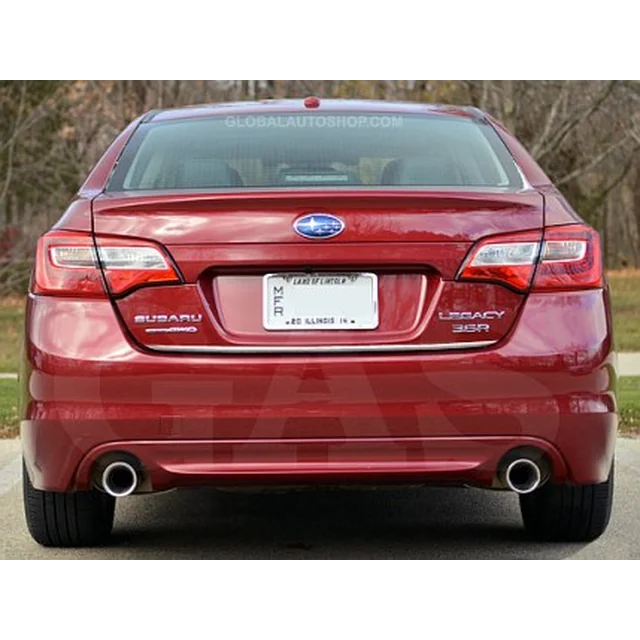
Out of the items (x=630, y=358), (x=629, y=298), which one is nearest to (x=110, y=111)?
(x=629, y=298)

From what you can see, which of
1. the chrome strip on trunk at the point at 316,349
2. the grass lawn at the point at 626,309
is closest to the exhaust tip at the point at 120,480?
the chrome strip on trunk at the point at 316,349

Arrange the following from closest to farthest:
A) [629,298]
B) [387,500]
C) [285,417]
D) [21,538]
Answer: [285,417] < [21,538] < [387,500] < [629,298]

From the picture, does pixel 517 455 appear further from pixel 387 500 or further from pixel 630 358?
pixel 630 358

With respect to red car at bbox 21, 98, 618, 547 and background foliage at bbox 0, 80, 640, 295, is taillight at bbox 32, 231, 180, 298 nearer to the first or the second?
red car at bbox 21, 98, 618, 547

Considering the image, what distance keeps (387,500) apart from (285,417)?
6.88 ft

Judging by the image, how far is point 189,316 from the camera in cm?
403

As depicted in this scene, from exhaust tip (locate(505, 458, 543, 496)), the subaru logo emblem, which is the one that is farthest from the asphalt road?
the subaru logo emblem

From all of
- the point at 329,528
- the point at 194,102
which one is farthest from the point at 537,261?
the point at 194,102

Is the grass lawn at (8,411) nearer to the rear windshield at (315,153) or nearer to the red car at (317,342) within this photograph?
the rear windshield at (315,153)

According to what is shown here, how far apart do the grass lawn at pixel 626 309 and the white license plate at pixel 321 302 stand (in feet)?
35.0

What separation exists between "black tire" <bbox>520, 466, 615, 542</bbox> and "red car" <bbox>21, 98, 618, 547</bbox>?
515 mm

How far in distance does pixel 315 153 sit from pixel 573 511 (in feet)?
5.33
